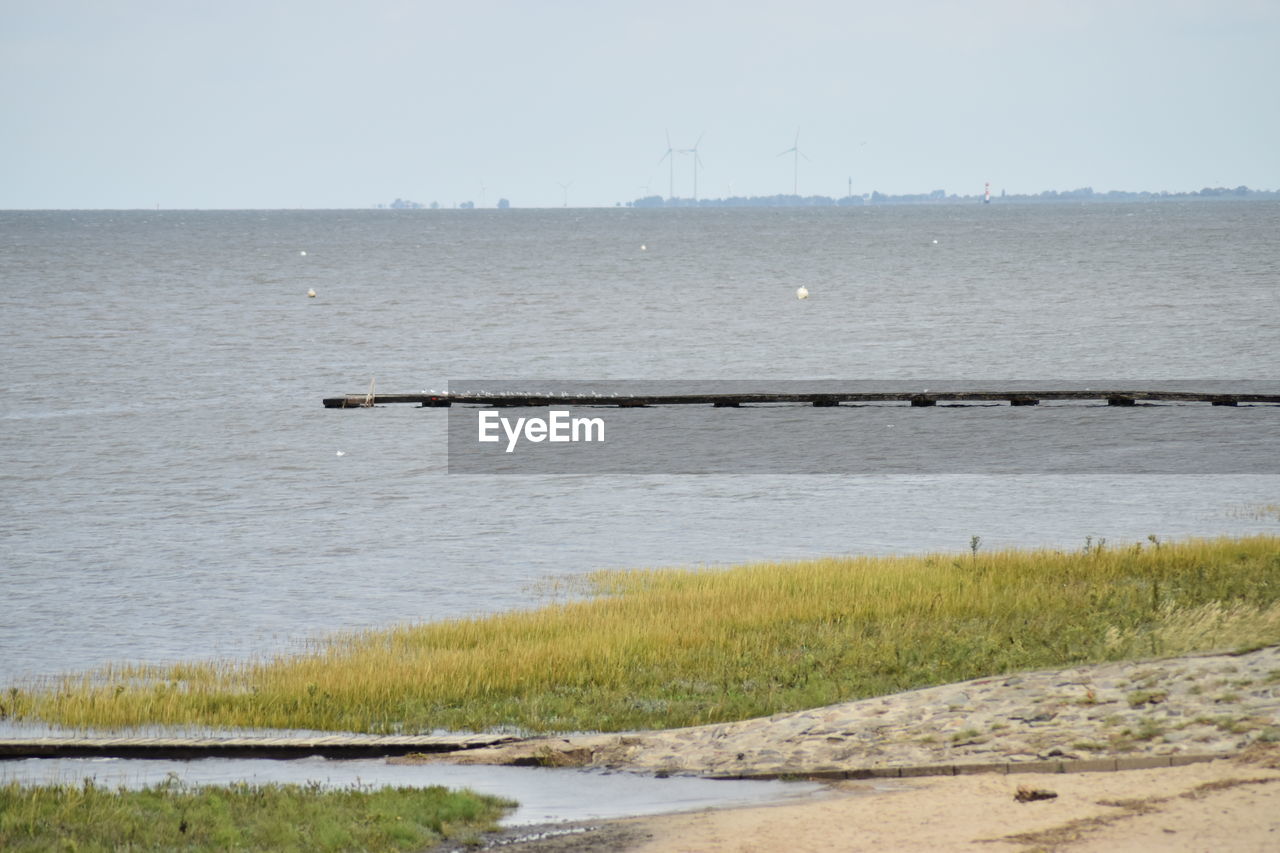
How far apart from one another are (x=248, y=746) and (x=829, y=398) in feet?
157

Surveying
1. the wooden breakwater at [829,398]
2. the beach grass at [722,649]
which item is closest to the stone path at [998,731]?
the beach grass at [722,649]

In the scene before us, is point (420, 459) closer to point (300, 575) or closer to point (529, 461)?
point (529, 461)

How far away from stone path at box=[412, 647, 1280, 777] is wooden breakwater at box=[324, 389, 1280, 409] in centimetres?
4532

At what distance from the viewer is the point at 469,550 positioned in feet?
130

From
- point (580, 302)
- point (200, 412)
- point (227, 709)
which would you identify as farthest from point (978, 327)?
point (227, 709)

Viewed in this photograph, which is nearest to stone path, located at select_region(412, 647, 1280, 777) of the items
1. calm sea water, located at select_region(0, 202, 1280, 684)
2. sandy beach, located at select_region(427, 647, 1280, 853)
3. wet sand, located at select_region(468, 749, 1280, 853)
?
sandy beach, located at select_region(427, 647, 1280, 853)

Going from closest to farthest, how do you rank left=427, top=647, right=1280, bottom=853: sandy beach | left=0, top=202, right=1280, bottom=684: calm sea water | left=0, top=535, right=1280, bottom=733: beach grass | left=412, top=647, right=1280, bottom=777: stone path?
left=427, top=647, right=1280, bottom=853: sandy beach
left=412, top=647, right=1280, bottom=777: stone path
left=0, top=535, right=1280, bottom=733: beach grass
left=0, top=202, right=1280, bottom=684: calm sea water

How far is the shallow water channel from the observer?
52.6ft

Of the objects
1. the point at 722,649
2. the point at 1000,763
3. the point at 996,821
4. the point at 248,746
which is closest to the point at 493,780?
the point at 248,746

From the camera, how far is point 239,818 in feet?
50.4

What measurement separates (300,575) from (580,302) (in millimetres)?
110604

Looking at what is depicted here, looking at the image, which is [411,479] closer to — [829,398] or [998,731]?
[829,398]

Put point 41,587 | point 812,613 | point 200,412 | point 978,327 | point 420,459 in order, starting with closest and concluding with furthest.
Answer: point 812,613 < point 41,587 < point 420,459 < point 200,412 < point 978,327

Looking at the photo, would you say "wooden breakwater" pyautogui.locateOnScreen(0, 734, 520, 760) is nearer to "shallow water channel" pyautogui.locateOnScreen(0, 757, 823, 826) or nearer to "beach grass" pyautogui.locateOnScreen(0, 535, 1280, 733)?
"shallow water channel" pyautogui.locateOnScreen(0, 757, 823, 826)
